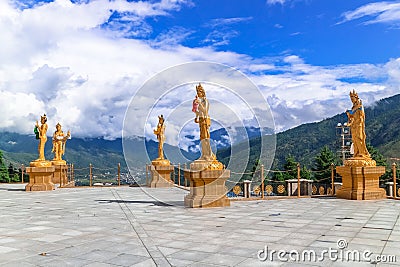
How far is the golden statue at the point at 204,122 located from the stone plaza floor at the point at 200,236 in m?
1.58

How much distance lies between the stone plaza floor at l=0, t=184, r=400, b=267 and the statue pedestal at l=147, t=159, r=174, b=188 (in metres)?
8.58

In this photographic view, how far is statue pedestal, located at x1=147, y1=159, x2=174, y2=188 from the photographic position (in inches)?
749

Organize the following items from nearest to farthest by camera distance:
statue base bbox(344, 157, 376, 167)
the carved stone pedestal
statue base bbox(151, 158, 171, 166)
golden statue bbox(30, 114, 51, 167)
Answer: statue base bbox(344, 157, 376, 167) < golden statue bbox(30, 114, 51, 167) < statue base bbox(151, 158, 171, 166) < the carved stone pedestal

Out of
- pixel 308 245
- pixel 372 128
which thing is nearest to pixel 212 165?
pixel 308 245

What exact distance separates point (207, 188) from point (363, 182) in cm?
582

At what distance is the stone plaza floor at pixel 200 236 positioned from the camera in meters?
4.95

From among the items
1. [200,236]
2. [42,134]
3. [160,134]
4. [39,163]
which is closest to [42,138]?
[42,134]

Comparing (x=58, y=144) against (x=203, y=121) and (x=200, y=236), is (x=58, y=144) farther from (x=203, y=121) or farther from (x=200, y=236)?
(x=200, y=236)

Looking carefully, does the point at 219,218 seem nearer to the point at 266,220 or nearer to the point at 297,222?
the point at 266,220

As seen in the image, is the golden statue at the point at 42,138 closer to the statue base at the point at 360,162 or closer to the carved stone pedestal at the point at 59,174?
the carved stone pedestal at the point at 59,174

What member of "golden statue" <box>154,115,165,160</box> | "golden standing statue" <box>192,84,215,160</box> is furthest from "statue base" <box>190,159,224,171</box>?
"golden statue" <box>154,115,165,160</box>

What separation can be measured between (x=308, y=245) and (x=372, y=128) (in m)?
64.2

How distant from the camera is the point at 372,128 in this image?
63.3 meters

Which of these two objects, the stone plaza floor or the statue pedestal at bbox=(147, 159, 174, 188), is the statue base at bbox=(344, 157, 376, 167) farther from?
the statue pedestal at bbox=(147, 159, 174, 188)
